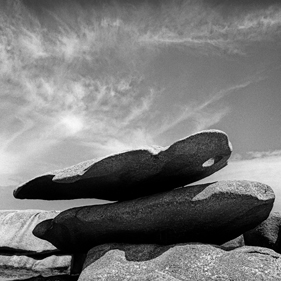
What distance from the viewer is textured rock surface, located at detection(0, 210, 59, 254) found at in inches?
456

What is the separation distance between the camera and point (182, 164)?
18.9 feet

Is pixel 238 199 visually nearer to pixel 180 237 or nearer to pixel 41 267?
→ pixel 180 237

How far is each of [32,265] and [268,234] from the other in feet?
26.2

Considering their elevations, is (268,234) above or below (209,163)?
below

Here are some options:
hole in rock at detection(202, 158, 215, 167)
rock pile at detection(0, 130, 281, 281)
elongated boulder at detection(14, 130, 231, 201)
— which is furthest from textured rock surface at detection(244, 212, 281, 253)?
hole in rock at detection(202, 158, 215, 167)

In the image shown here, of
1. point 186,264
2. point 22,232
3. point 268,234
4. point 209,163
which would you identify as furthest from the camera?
point 22,232

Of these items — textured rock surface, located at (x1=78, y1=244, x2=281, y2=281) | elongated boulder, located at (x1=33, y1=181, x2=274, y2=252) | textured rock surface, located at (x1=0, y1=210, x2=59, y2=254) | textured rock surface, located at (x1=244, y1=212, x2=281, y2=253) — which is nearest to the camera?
textured rock surface, located at (x1=78, y1=244, x2=281, y2=281)

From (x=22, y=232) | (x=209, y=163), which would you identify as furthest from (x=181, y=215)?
(x=22, y=232)

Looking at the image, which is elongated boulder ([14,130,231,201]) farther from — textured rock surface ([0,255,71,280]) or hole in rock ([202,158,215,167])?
textured rock surface ([0,255,71,280])

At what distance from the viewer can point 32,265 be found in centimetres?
1123

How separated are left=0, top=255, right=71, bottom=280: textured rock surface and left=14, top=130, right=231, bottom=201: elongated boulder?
4.66m

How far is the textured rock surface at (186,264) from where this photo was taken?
14.6 feet

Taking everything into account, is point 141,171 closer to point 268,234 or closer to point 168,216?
point 168,216

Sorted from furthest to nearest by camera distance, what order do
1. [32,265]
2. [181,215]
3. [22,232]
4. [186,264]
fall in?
1. [22,232]
2. [32,265]
3. [181,215]
4. [186,264]
